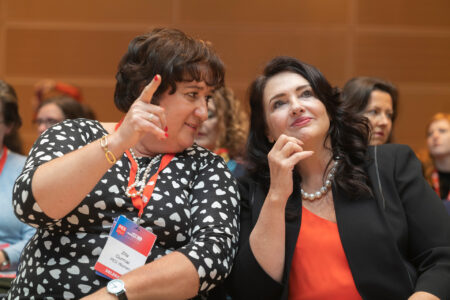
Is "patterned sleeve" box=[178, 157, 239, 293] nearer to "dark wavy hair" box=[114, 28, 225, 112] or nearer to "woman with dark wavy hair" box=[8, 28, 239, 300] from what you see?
"woman with dark wavy hair" box=[8, 28, 239, 300]

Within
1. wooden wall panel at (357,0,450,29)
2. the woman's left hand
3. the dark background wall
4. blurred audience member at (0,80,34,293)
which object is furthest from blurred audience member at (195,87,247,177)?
wooden wall panel at (357,0,450,29)

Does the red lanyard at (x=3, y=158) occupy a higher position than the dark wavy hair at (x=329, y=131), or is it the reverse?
the dark wavy hair at (x=329, y=131)

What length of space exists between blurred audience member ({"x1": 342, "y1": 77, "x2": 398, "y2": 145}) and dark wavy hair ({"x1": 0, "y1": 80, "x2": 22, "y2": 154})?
6.60 feet

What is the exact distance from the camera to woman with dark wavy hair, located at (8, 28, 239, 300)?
55.6 inches

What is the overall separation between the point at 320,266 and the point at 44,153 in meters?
1.02

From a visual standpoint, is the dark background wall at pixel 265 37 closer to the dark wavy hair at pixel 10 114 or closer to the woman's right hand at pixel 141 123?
the dark wavy hair at pixel 10 114

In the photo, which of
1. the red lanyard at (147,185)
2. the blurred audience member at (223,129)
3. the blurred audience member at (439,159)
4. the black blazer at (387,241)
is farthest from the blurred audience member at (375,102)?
the red lanyard at (147,185)

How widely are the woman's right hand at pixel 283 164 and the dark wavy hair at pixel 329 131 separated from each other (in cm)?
27

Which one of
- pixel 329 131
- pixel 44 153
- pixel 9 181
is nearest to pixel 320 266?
pixel 329 131

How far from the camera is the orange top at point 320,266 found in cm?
168

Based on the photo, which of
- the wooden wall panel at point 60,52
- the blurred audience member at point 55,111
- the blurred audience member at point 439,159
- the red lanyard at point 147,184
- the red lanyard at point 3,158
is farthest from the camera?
the wooden wall panel at point 60,52

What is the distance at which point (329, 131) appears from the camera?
1.98 meters

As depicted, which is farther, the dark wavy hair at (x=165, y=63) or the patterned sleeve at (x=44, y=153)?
the dark wavy hair at (x=165, y=63)

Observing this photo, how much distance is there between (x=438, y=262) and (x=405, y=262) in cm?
11
